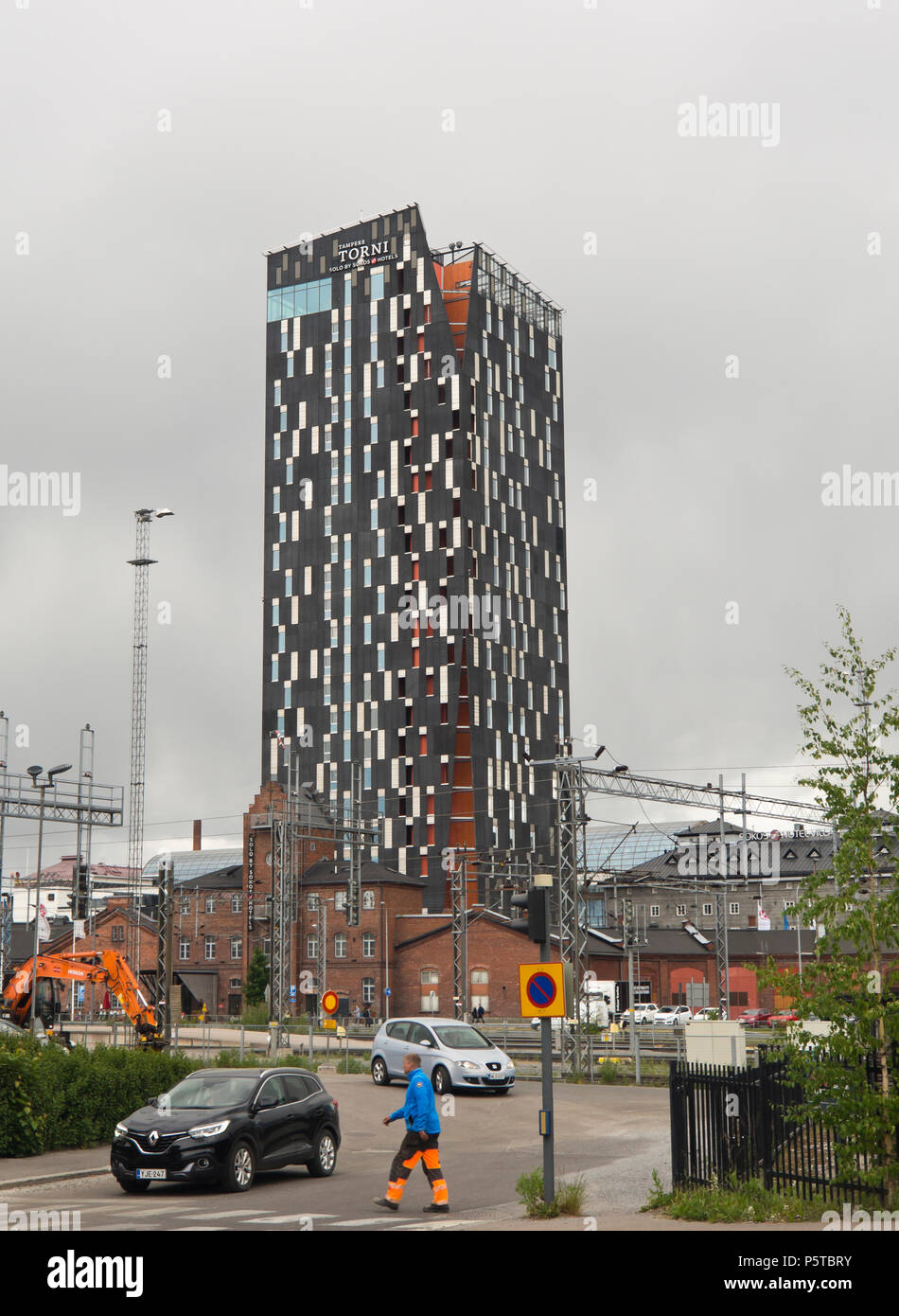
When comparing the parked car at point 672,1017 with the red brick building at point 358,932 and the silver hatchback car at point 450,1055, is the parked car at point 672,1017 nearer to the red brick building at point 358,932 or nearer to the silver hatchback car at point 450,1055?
the red brick building at point 358,932

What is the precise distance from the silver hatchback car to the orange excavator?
7027 mm

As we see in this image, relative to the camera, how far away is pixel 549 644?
376 ft

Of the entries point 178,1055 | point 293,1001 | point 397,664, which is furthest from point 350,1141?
point 397,664

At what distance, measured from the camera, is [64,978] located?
40125 millimetres

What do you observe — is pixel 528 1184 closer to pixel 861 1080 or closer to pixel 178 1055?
pixel 861 1080

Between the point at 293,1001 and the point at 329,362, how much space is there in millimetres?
53343

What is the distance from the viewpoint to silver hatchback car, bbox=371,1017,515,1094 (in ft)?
103

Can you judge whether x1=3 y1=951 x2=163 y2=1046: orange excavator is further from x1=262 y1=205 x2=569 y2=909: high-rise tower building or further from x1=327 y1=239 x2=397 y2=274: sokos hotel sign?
x1=327 y1=239 x2=397 y2=274: sokos hotel sign

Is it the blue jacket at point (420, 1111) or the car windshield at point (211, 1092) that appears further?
the car windshield at point (211, 1092)

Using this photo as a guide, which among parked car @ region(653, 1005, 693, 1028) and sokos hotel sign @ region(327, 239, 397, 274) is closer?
parked car @ region(653, 1005, 693, 1028)

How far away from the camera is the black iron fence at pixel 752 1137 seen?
46.9 feet

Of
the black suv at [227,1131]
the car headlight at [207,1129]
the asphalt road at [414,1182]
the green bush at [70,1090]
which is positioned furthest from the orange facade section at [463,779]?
the car headlight at [207,1129]

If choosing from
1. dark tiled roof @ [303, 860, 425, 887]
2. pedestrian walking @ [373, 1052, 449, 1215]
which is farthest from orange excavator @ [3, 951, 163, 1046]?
dark tiled roof @ [303, 860, 425, 887]

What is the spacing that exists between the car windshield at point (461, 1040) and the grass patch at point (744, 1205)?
1764cm
